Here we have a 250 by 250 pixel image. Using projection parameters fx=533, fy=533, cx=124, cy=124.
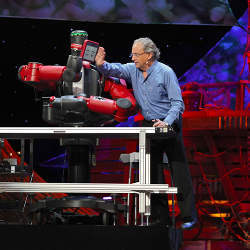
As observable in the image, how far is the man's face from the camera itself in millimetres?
2904

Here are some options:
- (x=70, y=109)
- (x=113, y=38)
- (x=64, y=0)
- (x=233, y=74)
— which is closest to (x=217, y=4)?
(x=233, y=74)

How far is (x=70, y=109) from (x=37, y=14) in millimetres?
2873

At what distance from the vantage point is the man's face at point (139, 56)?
9.53ft

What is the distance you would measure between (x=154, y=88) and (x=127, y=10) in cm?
254

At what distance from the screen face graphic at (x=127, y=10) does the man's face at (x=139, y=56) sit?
2388 millimetres

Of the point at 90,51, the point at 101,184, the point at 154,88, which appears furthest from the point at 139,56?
the point at 101,184

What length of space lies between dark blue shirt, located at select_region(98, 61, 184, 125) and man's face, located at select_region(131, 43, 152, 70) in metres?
0.04

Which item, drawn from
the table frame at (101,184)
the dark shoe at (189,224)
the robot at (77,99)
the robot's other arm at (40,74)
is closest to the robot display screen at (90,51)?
the robot at (77,99)

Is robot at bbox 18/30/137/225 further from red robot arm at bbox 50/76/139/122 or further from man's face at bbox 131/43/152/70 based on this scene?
man's face at bbox 131/43/152/70

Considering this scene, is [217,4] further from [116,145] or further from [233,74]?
[116,145]

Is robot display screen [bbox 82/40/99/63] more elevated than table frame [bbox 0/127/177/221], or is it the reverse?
robot display screen [bbox 82/40/99/63]

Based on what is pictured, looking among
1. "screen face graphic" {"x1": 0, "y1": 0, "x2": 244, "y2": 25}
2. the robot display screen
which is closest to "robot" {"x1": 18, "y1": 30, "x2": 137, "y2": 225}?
the robot display screen

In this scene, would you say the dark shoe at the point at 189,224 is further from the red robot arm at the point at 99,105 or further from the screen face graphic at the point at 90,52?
the screen face graphic at the point at 90,52

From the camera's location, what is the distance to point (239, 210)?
461 cm
